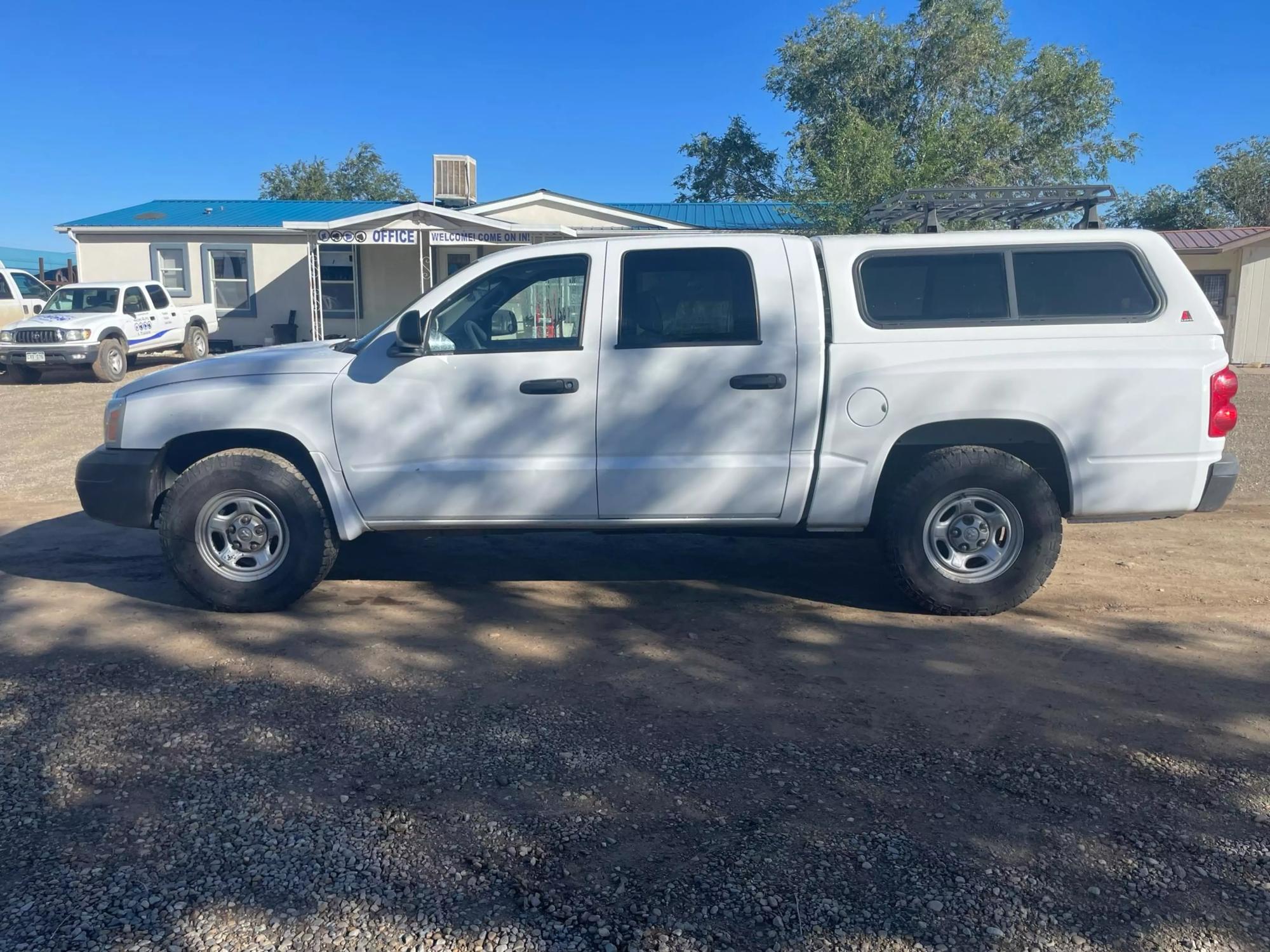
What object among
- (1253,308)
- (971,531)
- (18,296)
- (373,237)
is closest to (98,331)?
(18,296)

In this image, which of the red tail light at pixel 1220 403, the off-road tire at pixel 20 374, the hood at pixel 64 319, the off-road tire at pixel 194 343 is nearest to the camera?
the red tail light at pixel 1220 403

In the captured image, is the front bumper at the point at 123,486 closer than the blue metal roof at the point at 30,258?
Yes

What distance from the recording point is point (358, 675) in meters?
4.76

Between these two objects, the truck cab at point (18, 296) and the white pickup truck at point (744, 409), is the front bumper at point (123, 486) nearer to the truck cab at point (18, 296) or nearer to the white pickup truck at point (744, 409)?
the white pickup truck at point (744, 409)

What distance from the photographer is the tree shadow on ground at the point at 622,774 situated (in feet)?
9.66

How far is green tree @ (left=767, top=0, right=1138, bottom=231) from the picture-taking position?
3350 centimetres

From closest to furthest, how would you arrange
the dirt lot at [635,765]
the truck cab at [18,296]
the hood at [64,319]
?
the dirt lot at [635,765], the hood at [64,319], the truck cab at [18,296]

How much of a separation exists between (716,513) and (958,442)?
4.38ft

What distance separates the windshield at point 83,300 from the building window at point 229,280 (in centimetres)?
429


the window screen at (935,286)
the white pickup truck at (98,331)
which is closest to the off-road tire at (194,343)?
the white pickup truck at (98,331)

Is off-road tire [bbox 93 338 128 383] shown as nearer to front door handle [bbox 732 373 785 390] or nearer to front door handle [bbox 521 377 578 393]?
front door handle [bbox 521 377 578 393]

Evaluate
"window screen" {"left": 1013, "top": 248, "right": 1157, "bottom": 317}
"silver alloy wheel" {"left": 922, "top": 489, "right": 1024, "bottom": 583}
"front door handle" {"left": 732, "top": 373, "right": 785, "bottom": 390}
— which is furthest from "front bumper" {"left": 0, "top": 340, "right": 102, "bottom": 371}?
"window screen" {"left": 1013, "top": 248, "right": 1157, "bottom": 317}

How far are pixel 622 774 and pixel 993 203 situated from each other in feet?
13.8

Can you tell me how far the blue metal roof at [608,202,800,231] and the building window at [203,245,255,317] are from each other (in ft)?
27.4
